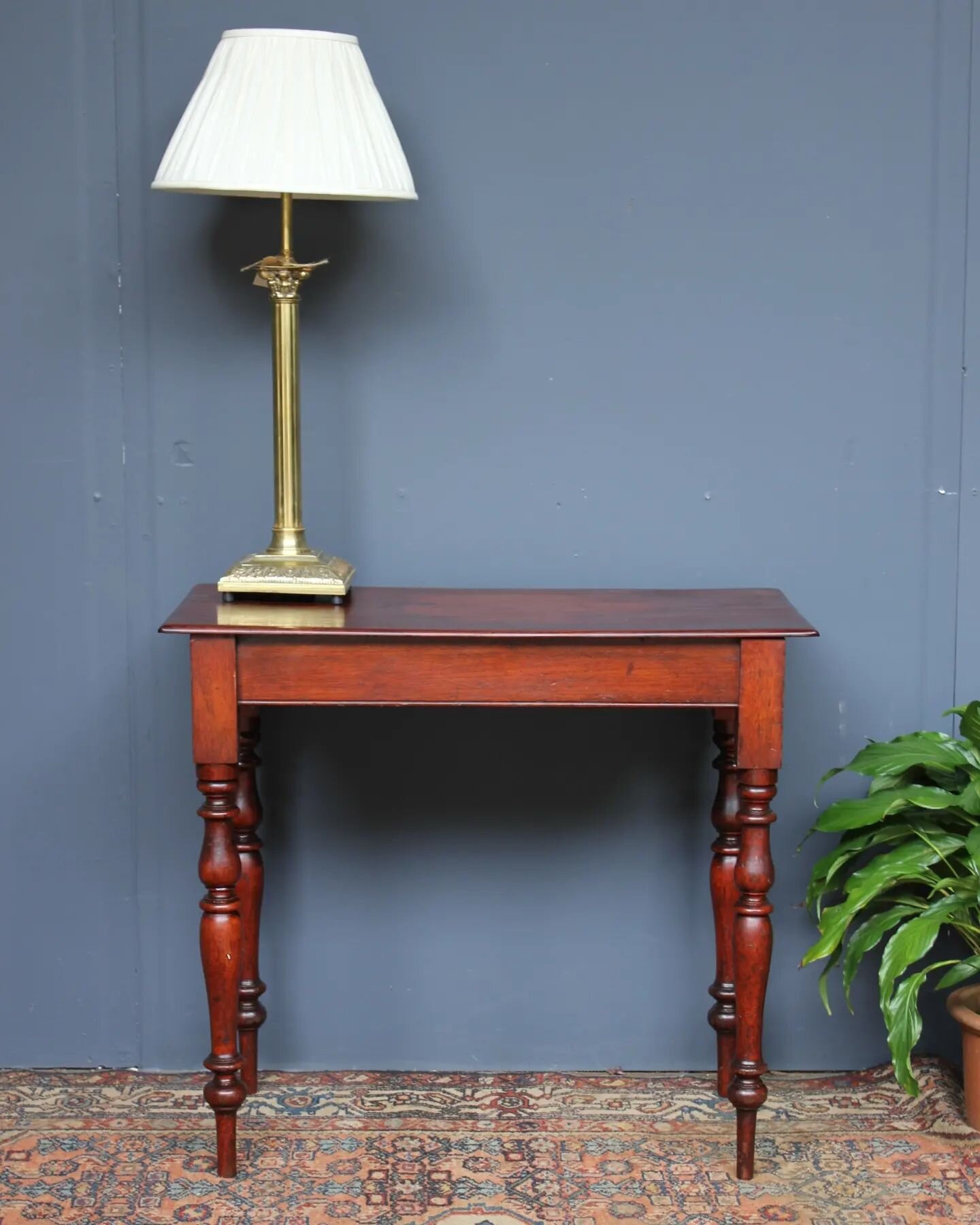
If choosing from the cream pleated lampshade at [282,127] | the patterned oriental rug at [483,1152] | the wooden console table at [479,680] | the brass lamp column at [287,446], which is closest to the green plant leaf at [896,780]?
the wooden console table at [479,680]

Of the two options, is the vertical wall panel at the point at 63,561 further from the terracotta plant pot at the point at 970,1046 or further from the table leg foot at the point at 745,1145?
the terracotta plant pot at the point at 970,1046

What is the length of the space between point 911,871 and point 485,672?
0.79 m

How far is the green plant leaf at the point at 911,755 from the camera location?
2.40 metres

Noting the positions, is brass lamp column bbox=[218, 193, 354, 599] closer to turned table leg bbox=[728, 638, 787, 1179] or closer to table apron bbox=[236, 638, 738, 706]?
table apron bbox=[236, 638, 738, 706]

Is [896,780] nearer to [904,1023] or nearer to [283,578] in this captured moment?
[904,1023]

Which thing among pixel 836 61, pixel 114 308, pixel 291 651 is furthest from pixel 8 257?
pixel 836 61

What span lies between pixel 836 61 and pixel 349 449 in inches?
43.1

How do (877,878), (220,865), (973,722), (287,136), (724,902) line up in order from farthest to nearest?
(724,902) → (973,722) → (877,878) → (220,865) → (287,136)

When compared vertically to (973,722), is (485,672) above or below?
above

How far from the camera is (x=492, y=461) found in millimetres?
2607

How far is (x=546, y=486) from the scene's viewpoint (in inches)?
103

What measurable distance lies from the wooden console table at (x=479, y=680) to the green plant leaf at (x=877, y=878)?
0.11m

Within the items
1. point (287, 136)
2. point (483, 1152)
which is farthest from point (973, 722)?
point (287, 136)

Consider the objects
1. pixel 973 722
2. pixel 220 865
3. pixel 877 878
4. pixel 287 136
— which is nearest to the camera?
pixel 287 136
